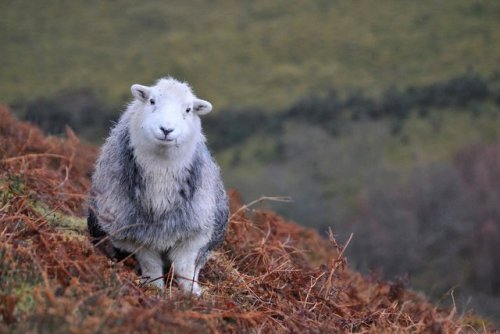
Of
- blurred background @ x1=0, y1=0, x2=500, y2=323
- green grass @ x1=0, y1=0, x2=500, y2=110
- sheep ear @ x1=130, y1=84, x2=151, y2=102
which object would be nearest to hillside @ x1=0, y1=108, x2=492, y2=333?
sheep ear @ x1=130, y1=84, x2=151, y2=102

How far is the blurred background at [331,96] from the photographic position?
136ft

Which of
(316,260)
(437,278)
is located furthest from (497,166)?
(316,260)

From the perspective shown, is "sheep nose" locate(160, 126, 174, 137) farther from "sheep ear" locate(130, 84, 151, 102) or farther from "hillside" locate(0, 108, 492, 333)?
"hillside" locate(0, 108, 492, 333)

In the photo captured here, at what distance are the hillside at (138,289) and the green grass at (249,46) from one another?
47788 millimetres

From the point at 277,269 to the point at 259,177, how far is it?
41.0 metres

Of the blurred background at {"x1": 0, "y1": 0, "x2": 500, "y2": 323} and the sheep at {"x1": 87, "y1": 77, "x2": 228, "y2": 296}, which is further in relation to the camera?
the blurred background at {"x1": 0, "y1": 0, "x2": 500, "y2": 323}

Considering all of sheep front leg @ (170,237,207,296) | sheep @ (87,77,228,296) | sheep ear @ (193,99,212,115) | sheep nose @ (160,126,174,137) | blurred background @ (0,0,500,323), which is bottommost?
blurred background @ (0,0,500,323)

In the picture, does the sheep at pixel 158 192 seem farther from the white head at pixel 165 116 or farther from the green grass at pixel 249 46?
the green grass at pixel 249 46

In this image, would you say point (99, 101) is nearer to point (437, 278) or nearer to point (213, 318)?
point (437, 278)

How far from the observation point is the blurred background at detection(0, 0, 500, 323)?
41594 mm

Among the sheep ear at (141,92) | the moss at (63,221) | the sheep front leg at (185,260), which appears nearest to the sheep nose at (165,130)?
the sheep ear at (141,92)

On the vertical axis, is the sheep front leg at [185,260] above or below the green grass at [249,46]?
above

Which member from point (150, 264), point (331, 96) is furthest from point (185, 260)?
point (331, 96)

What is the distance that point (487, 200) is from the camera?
41.8 metres
